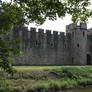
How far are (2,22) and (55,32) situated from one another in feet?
82.2

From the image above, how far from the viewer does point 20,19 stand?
836 centimetres

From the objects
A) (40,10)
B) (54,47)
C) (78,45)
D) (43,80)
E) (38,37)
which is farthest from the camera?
(78,45)

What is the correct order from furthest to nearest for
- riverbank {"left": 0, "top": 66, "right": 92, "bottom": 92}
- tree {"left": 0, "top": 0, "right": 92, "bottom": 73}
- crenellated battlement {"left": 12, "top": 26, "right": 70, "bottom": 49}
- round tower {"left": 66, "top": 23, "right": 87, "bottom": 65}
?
round tower {"left": 66, "top": 23, "right": 87, "bottom": 65} → crenellated battlement {"left": 12, "top": 26, "right": 70, "bottom": 49} → riverbank {"left": 0, "top": 66, "right": 92, "bottom": 92} → tree {"left": 0, "top": 0, "right": 92, "bottom": 73}

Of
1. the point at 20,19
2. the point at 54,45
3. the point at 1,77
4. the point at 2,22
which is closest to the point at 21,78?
the point at 1,77

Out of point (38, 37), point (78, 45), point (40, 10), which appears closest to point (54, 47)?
point (38, 37)

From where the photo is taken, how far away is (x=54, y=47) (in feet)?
103

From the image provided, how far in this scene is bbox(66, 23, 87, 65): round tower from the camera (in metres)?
33.2

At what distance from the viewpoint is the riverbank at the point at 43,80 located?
46.9ft

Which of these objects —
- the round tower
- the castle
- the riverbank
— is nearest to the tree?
the riverbank

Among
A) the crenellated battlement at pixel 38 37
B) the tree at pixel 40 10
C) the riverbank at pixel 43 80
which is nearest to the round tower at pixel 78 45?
the crenellated battlement at pixel 38 37

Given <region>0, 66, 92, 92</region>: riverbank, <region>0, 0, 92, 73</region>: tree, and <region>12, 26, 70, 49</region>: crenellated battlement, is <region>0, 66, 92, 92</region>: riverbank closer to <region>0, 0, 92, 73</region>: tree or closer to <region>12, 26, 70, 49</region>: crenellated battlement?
<region>0, 0, 92, 73</region>: tree

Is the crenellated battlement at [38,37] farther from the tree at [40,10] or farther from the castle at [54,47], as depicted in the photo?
the tree at [40,10]

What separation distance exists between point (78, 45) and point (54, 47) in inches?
228

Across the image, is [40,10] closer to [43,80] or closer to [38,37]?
[43,80]
